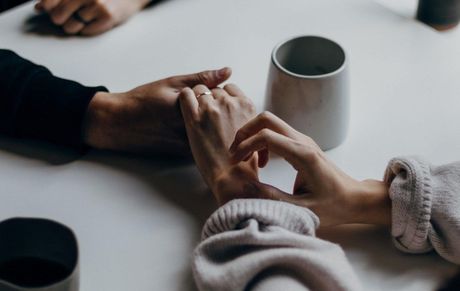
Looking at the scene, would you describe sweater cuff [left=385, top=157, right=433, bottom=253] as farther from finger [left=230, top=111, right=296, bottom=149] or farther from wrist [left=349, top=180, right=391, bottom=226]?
finger [left=230, top=111, right=296, bottom=149]

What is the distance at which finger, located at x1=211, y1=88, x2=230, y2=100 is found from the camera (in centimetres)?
84

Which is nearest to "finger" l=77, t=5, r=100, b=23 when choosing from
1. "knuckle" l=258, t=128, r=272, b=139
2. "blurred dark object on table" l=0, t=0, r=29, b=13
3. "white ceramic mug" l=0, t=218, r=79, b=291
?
"blurred dark object on table" l=0, t=0, r=29, b=13

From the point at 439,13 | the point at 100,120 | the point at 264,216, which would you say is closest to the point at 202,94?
the point at 100,120

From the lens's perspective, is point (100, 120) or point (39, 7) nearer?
point (100, 120)

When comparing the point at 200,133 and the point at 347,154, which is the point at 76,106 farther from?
the point at 347,154

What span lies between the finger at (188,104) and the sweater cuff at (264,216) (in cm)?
17

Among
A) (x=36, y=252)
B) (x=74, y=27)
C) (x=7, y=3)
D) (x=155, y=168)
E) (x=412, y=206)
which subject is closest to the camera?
(x=36, y=252)

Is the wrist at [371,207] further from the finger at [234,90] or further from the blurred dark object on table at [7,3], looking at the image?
the blurred dark object on table at [7,3]

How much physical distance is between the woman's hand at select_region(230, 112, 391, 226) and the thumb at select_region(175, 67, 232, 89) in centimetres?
14

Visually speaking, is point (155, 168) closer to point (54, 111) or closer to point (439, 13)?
point (54, 111)

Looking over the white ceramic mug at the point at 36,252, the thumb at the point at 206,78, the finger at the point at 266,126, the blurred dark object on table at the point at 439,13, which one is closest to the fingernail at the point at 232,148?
the finger at the point at 266,126

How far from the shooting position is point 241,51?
981mm

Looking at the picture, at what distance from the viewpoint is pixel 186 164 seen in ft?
2.71

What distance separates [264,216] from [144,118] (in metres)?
0.25
